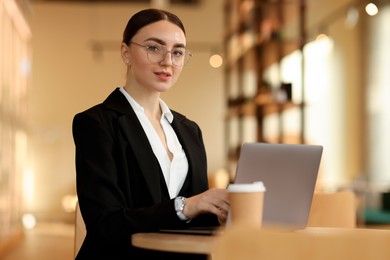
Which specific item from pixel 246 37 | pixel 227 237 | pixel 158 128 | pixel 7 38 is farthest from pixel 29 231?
pixel 227 237

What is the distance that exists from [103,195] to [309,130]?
973cm

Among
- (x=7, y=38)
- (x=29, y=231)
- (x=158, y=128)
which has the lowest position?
(x=29, y=231)

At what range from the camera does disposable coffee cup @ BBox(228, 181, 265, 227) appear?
1580mm

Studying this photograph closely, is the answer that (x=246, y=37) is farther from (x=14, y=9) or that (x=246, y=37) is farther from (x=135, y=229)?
(x=135, y=229)

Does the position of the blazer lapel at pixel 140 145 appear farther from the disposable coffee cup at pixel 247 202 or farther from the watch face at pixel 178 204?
the disposable coffee cup at pixel 247 202

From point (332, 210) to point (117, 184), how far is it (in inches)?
39.1

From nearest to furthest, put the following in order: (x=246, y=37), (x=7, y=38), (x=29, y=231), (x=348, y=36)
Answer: (x=7, y=38), (x=246, y=37), (x=29, y=231), (x=348, y=36)

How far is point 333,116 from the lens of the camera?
1110cm

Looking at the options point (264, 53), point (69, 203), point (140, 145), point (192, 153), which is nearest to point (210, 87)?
point (69, 203)

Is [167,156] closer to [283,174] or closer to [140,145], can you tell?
[140,145]

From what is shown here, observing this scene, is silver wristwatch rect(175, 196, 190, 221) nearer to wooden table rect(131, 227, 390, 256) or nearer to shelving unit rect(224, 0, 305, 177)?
wooden table rect(131, 227, 390, 256)

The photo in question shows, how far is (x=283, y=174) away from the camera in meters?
1.74

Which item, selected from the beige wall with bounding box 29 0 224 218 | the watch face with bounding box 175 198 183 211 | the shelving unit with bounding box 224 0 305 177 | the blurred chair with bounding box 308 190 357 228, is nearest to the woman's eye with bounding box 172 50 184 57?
the watch face with bounding box 175 198 183 211

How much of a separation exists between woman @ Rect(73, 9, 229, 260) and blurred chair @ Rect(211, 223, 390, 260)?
25.5 inches
